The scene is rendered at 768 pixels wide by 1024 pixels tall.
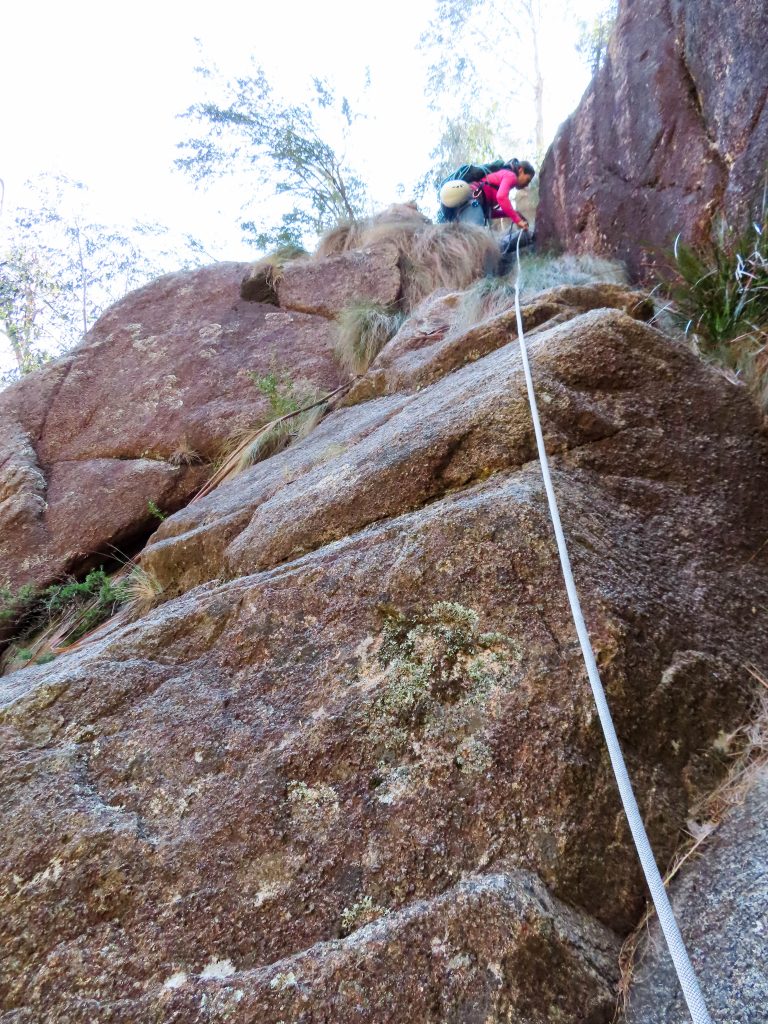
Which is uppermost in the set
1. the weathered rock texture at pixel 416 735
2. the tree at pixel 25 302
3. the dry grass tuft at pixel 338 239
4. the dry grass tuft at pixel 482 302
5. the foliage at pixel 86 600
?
the tree at pixel 25 302

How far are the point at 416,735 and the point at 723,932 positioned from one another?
0.59 metres

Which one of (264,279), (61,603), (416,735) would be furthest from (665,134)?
(61,603)

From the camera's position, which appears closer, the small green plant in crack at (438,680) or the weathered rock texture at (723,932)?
the weathered rock texture at (723,932)

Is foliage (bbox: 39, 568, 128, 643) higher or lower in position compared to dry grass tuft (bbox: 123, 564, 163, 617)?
lower

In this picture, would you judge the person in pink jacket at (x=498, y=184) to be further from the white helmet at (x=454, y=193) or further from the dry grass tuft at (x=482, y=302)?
the dry grass tuft at (x=482, y=302)

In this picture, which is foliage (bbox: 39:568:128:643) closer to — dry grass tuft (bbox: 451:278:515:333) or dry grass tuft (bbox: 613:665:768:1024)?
dry grass tuft (bbox: 451:278:515:333)

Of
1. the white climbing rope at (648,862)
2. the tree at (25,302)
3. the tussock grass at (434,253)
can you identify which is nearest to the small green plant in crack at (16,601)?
the tussock grass at (434,253)

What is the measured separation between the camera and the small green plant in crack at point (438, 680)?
1301 mm

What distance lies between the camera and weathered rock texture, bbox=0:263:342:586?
426 cm

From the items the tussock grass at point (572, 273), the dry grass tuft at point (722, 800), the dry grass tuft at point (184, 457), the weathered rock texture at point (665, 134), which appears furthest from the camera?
the dry grass tuft at point (184, 457)

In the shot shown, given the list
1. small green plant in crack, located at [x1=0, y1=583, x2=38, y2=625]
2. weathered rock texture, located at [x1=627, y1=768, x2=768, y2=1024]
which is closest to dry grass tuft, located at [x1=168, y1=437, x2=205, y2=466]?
small green plant in crack, located at [x1=0, y1=583, x2=38, y2=625]

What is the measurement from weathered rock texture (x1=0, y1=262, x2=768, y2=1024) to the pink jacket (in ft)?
14.6

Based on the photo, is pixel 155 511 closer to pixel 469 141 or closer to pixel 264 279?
pixel 264 279

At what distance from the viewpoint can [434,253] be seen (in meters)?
5.43
